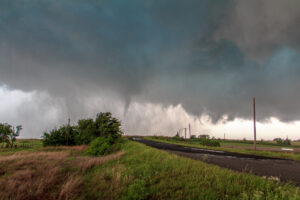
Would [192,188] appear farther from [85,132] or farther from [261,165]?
[85,132]

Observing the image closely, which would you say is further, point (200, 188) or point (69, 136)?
point (69, 136)

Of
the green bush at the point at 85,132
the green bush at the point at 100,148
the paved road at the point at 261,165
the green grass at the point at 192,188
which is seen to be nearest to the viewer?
the green grass at the point at 192,188

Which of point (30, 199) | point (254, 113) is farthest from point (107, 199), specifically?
point (254, 113)

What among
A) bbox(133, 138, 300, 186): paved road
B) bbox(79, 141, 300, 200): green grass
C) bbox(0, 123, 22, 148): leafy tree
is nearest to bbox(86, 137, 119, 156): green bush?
bbox(133, 138, 300, 186): paved road

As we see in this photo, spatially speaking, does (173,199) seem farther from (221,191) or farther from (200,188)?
(221,191)

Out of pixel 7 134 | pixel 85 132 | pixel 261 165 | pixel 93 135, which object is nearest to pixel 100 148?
pixel 93 135

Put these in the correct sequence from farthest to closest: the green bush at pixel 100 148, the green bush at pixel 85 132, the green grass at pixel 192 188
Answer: the green bush at pixel 85 132
the green bush at pixel 100 148
the green grass at pixel 192 188

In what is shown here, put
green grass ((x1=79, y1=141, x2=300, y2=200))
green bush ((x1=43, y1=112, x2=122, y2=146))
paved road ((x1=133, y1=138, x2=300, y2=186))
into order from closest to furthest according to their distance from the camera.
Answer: green grass ((x1=79, y1=141, x2=300, y2=200)), paved road ((x1=133, y1=138, x2=300, y2=186)), green bush ((x1=43, y1=112, x2=122, y2=146))

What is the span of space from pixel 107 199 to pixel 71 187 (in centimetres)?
184

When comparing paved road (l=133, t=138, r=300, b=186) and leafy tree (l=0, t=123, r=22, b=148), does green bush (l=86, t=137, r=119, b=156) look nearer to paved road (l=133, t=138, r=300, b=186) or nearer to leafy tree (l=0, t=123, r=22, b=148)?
paved road (l=133, t=138, r=300, b=186)

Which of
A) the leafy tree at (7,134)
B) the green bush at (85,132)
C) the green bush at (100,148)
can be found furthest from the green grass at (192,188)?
the leafy tree at (7,134)

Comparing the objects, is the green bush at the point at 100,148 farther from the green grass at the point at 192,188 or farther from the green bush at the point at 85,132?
the green grass at the point at 192,188

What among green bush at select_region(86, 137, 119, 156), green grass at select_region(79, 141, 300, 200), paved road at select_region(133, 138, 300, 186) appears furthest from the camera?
green bush at select_region(86, 137, 119, 156)

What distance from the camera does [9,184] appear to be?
5504mm
